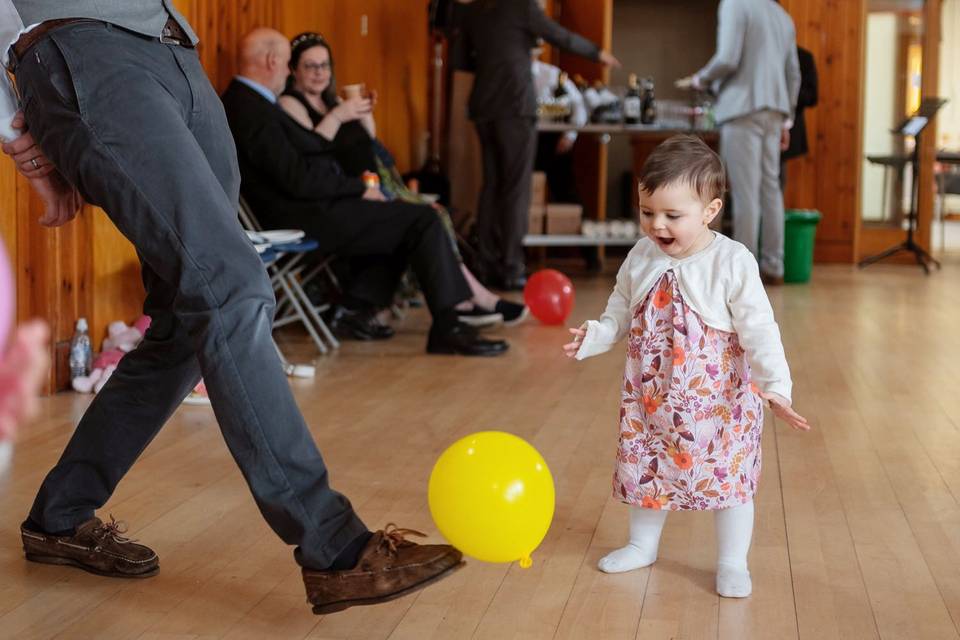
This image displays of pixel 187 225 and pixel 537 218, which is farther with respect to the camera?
pixel 537 218

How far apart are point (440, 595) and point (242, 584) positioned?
37 cm

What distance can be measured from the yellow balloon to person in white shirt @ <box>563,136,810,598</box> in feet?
0.98

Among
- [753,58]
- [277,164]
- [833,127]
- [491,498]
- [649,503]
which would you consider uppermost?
[753,58]

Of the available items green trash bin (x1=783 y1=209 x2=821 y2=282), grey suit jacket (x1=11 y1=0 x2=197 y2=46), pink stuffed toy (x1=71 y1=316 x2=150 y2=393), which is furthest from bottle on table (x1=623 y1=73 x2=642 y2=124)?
grey suit jacket (x1=11 y1=0 x2=197 y2=46)

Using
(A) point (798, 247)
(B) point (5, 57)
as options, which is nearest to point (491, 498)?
(B) point (5, 57)

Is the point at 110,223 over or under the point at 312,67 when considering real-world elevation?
under

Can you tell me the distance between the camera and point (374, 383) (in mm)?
4387

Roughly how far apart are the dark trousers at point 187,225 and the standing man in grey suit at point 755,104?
5828 mm

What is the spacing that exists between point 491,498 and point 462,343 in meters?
3.05

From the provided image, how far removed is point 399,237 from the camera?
5133mm

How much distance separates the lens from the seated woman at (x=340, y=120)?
209 inches

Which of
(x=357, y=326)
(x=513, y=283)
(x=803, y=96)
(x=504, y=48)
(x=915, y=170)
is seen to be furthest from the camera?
(x=915, y=170)

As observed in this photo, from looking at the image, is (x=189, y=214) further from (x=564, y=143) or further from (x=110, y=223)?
(x=564, y=143)

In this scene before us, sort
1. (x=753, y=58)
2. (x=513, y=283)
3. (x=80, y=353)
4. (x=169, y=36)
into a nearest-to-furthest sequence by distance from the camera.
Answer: (x=169, y=36) → (x=80, y=353) → (x=753, y=58) → (x=513, y=283)
